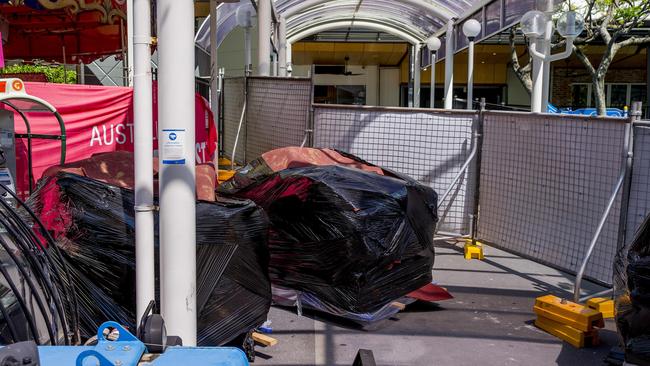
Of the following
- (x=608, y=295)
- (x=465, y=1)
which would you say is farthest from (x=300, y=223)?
(x=465, y=1)

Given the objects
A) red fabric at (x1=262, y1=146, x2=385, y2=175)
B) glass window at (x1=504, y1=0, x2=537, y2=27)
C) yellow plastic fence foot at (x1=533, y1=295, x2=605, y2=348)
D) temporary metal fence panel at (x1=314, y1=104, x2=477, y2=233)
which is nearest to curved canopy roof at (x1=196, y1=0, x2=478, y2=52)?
glass window at (x1=504, y1=0, x2=537, y2=27)

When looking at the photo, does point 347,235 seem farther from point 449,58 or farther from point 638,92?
point 638,92

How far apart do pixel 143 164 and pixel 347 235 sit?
6.09ft

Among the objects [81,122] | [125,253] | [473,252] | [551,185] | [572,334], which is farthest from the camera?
[81,122]

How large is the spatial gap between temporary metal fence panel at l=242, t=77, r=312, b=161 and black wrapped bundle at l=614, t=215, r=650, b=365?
530 centimetres

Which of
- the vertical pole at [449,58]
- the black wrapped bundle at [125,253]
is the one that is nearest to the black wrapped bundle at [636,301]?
the black wrapped bundle at [125,253]

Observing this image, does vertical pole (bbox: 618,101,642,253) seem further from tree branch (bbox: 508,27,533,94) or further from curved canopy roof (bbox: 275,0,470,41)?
tree branch (bbox: 508,27,533,94)

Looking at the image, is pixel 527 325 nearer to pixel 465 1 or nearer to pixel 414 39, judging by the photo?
pixel 465 1

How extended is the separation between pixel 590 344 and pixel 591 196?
6.52 ft

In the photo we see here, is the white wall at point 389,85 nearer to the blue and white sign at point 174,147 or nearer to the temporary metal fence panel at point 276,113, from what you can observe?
the temporary metal fence panel at point 276,113

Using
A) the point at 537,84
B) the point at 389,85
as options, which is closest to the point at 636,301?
the point at 537,84

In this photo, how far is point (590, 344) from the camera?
5.12m

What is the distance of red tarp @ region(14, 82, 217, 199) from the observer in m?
8.27

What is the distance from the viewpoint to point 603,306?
5.54m
